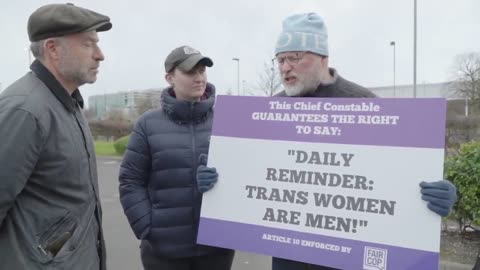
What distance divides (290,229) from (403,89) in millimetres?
46736

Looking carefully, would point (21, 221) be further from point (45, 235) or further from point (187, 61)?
point (187, 61)

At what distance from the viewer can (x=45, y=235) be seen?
1895 millimetres

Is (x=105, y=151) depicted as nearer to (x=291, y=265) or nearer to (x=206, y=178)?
(x=206, y=178)

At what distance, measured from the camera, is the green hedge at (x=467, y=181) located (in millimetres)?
5039

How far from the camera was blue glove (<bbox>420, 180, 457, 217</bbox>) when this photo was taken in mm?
1921

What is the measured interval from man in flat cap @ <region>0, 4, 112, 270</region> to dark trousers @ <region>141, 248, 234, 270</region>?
1.88 feet

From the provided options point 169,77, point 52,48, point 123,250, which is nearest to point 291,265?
point 169,77

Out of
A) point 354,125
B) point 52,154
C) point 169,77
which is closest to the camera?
point 52,154

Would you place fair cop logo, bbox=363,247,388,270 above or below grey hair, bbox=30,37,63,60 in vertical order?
below

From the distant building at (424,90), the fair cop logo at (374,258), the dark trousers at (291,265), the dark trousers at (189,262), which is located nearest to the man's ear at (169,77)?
the dark trousers at (189,262)

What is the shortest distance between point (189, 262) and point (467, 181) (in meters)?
3.65

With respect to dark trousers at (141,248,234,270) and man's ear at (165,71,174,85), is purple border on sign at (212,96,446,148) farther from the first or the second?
dark trousers at (141,248,234,270)

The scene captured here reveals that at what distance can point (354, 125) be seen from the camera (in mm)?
2207

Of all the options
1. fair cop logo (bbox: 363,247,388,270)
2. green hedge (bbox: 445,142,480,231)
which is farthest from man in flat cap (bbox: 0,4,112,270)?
green hedge (bbox: 445,142,480,231)
